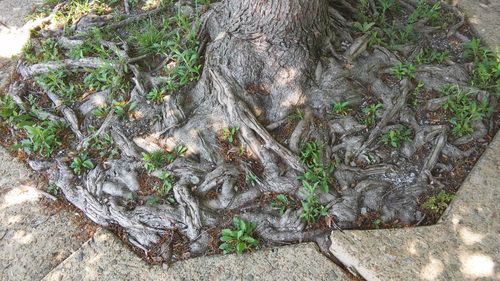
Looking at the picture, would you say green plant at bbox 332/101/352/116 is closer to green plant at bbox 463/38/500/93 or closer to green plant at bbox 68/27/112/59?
green plant at bbox 463/38/500/93

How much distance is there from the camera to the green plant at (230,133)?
3896mm

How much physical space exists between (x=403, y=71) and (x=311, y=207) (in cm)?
183

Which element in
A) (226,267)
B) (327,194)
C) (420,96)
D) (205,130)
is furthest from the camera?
(420,96)

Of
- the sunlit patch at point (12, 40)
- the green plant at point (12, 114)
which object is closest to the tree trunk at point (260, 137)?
the green plant at point (12, 114)

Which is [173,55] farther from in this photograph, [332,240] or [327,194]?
[332,240]

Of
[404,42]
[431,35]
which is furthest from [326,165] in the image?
[431,35]

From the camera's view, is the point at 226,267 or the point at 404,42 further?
the point at 404,42

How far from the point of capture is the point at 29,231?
378 centimetres

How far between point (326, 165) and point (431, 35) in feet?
7.72

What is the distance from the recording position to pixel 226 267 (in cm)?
341

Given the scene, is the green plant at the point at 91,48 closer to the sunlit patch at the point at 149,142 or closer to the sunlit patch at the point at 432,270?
the sunlit patch at the point at 149,142

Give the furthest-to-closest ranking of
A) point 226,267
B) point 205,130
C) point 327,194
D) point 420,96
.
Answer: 1. point 420,96
2. point 205,130
3. point 327,194
4. point 226,267

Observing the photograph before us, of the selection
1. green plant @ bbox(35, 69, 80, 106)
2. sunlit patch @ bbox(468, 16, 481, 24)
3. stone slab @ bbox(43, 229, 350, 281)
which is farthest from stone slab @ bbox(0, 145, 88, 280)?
sunlit patch @ bbox(468, 16, 481, 24)

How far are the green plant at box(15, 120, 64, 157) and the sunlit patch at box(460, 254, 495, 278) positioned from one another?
3.76m
